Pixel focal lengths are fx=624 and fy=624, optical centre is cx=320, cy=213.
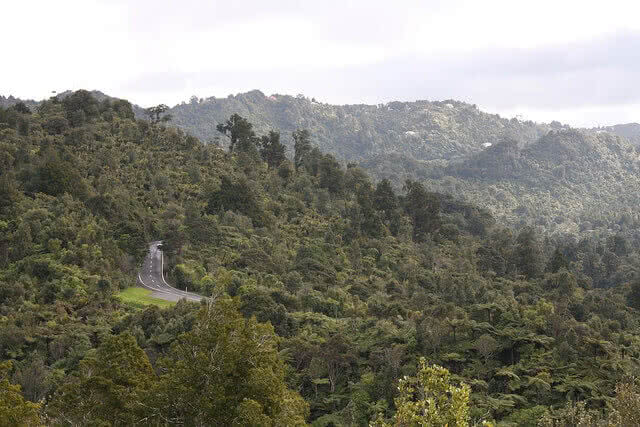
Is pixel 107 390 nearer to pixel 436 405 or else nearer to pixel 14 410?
pixel 14 410

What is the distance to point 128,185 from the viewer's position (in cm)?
4931

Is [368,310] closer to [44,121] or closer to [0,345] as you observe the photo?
[0,345]

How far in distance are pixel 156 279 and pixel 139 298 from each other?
15.9 ft

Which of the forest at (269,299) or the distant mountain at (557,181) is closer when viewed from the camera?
the forest at (269,299)

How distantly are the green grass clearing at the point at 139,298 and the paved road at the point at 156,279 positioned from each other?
59 centimetres

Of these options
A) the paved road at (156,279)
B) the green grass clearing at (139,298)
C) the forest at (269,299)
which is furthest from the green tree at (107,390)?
the paved road at (156,279)

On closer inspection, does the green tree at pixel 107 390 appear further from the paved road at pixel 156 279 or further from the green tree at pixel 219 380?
the paved road at pixel 156 279

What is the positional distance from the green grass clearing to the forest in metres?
0.56

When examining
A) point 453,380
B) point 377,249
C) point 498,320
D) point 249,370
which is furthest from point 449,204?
point 249,370

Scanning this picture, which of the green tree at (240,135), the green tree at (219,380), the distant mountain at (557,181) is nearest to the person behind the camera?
the green tree at (219,380)

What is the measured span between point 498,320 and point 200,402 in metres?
17.3

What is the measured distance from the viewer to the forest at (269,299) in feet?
45.0

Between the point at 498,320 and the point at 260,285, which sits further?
the point at 260,285

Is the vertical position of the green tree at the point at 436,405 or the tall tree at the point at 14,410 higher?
the green tree at the point at 436,405
